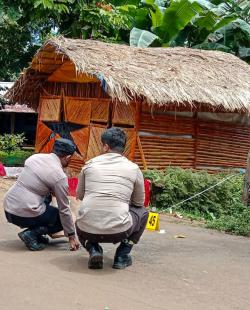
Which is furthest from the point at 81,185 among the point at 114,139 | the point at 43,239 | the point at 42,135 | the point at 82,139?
the point at 42,135

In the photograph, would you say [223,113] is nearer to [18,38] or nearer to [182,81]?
[182,81]

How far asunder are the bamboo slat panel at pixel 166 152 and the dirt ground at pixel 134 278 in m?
4.94

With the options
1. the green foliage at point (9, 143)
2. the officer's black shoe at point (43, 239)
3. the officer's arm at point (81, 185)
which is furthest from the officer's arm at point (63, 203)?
the green foliage at point (9, 143)

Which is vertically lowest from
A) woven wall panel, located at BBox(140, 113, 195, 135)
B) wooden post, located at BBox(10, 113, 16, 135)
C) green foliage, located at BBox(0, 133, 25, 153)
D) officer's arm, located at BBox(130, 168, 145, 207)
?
wooden post, located at BBox(10, 113, 16, 135)

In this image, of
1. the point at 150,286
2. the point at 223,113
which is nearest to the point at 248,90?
the point at 223,113

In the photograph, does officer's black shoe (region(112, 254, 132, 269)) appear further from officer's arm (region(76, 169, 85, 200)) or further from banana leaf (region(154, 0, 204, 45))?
banana leaf (region(154, 0, 204, 45))

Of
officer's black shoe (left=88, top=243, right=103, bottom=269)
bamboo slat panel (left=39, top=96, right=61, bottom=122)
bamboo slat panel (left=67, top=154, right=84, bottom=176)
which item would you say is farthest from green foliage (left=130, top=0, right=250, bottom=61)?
officer's black shoe (left=88, top=243, right=103, bottom=269)

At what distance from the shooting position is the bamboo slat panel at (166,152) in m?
11.6

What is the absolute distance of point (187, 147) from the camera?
1238cm

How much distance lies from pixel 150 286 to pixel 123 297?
434 mm

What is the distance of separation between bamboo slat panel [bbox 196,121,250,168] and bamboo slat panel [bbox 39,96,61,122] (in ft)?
12.1

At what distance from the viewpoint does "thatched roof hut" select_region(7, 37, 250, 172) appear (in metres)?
10.9

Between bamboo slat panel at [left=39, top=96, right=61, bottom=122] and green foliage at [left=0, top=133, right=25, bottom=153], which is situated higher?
bamboo slat panel at [left=39, top=96, right=61, bottom=122]

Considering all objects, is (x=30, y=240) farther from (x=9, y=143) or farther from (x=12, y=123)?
(x=12, y=123)
